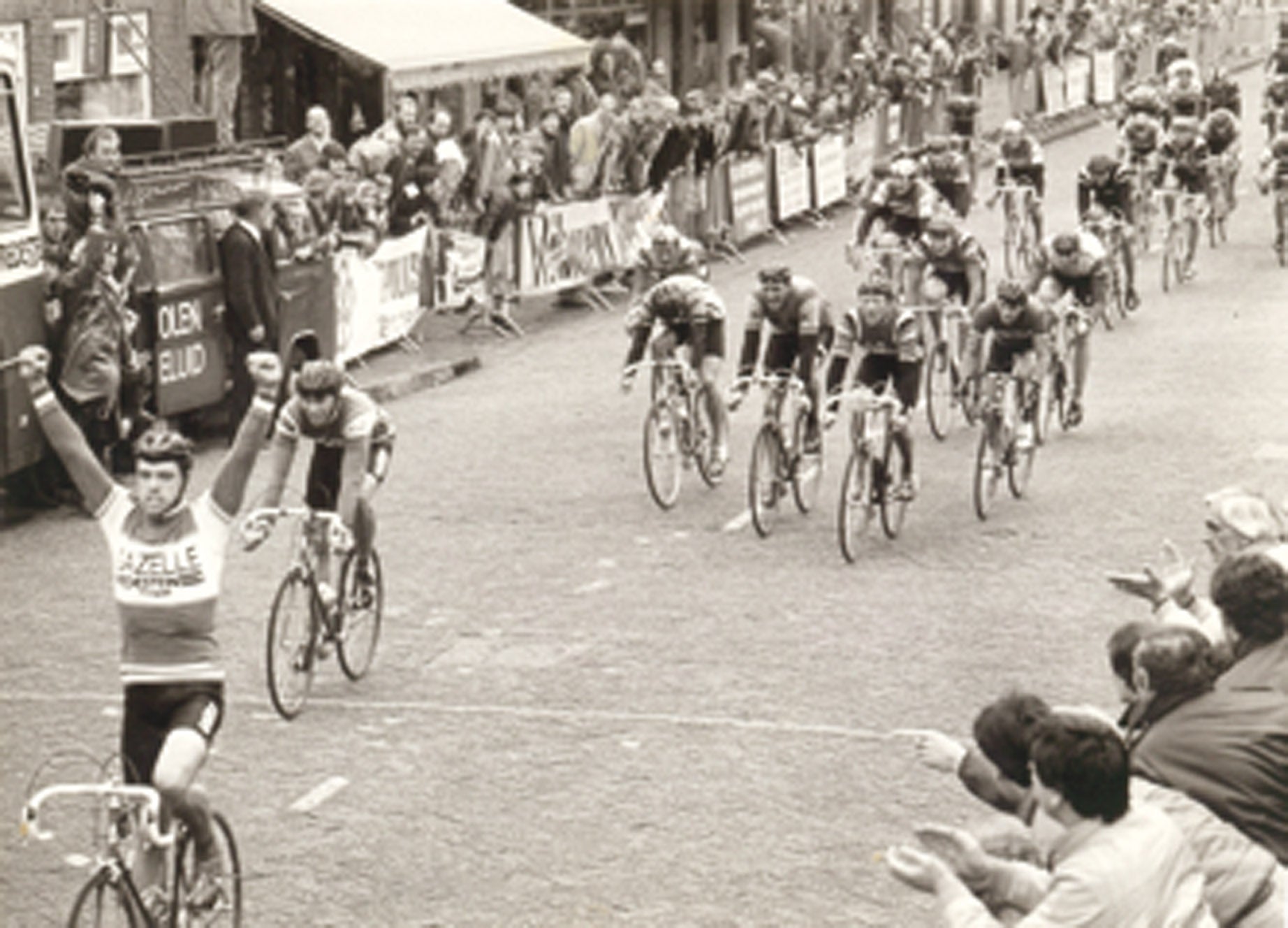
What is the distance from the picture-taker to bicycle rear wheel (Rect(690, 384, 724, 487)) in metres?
17.7

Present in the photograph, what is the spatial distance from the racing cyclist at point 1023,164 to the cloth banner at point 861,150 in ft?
27.3

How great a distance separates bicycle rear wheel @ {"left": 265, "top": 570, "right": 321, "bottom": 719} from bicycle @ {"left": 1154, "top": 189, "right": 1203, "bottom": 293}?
17.5m

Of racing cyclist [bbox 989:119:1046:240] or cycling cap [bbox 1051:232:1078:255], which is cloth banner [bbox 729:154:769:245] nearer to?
racing cyclist [bbox 989:119:1046:240]

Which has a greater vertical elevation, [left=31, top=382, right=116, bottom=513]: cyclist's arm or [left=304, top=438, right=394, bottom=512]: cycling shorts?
[left=31, top=382, right=116, bottom=513]: cyclist's arm

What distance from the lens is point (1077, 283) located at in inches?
805

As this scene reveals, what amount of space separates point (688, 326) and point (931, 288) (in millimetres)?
3474

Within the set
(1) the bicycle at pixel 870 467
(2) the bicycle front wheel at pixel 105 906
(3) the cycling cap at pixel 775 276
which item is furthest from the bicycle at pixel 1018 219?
(2) the bicycle front wheel at pixel 105 906

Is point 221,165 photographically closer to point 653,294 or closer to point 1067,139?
point 653,294

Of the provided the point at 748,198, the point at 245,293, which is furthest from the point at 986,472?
the point at 748,198

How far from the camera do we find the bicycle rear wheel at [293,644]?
12398 millimetres

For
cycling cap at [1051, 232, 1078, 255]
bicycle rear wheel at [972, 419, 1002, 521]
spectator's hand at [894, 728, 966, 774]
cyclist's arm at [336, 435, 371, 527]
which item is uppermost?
spectator's hand at [894, 728, 966, 774]

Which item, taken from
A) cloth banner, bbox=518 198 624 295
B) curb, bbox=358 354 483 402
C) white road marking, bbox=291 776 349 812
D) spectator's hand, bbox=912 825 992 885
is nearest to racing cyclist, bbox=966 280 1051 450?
curb, bbox=358 354 483 402

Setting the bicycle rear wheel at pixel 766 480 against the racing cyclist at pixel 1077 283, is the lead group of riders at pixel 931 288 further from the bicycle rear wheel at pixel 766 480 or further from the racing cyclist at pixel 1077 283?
the bicycle rear wheel at pixel 766 480

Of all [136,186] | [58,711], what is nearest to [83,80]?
[136,186]
